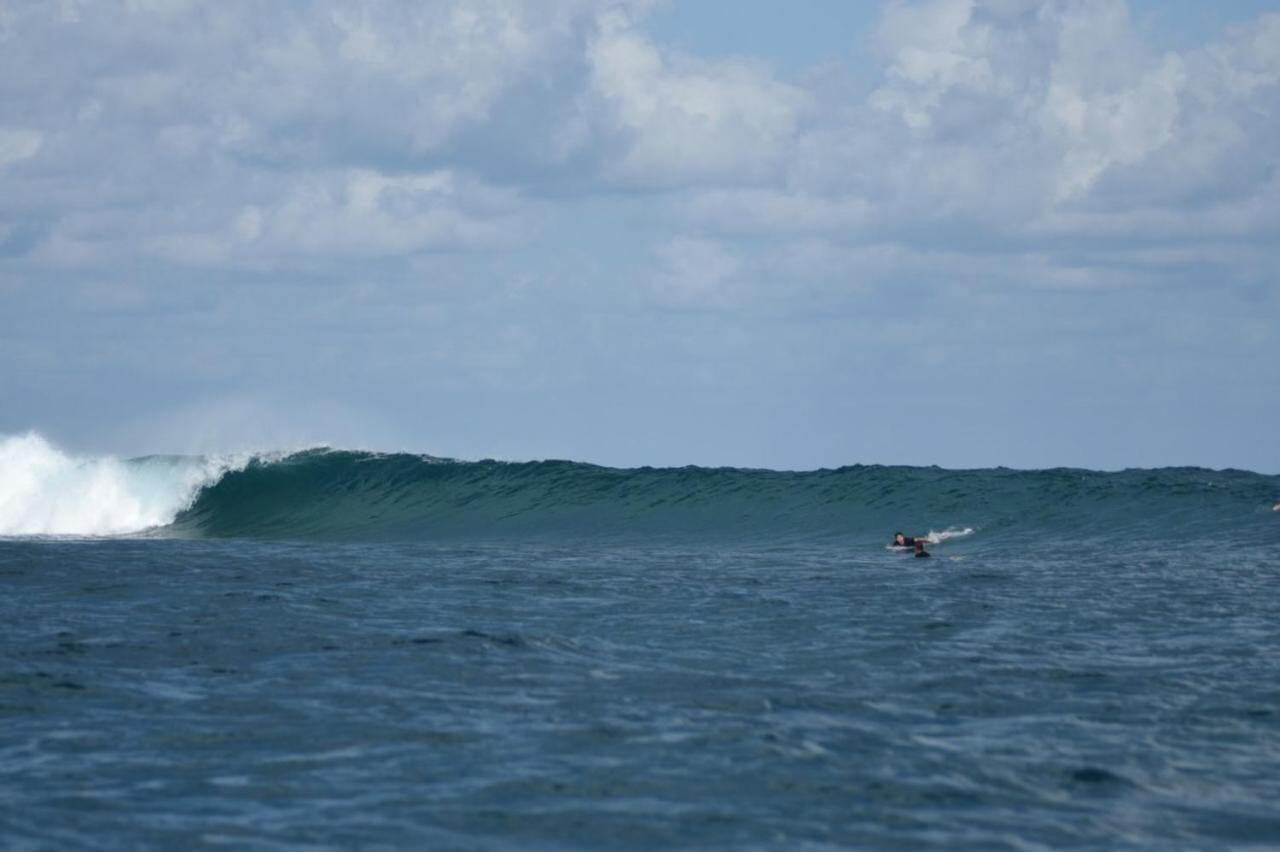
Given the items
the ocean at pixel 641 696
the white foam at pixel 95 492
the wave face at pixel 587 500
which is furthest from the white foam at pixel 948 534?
the white foam at pixel 95 492

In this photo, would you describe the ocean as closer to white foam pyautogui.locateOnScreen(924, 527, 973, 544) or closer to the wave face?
white foam pyautogui.locateOnScreen(924, 527, 973, 544)

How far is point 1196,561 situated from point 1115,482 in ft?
34.4

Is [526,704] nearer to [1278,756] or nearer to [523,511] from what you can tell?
[1278,756]

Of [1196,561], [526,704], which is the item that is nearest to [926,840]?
[526,704]

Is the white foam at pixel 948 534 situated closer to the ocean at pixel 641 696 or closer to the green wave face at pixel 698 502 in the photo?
the green wave face at pixel 698 502

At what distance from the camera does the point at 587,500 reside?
116 ft

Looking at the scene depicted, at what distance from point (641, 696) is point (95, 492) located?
30545 mm

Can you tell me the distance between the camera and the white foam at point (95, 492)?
3706cm

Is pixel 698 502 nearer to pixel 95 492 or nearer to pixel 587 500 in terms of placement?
pixel 587 500

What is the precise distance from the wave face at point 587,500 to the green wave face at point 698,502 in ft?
0.18

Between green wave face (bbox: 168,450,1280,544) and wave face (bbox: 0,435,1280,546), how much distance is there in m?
0.06

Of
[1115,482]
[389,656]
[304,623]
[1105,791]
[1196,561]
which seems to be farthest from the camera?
[1115,482]

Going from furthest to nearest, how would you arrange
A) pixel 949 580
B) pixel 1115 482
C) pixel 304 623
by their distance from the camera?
1. pixel 1115 482
2. pixel 949 580
3. pixel 304 623

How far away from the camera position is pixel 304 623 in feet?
51.4
